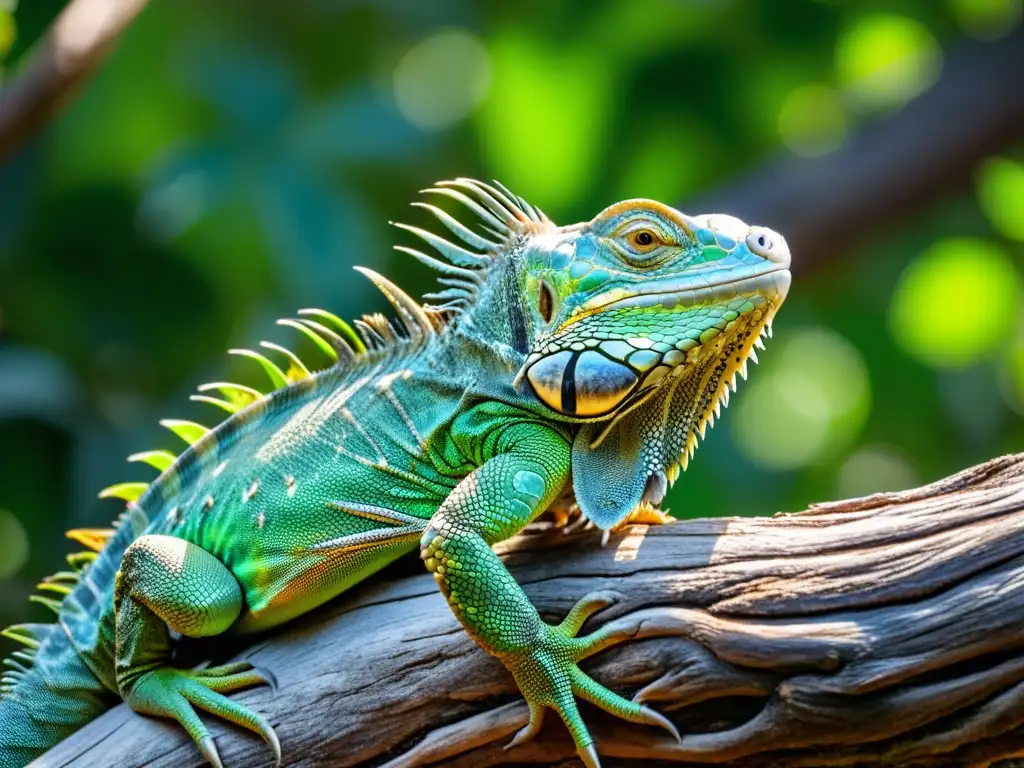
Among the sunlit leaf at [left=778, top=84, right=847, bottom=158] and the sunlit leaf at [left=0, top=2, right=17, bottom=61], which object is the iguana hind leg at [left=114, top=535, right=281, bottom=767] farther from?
the sunlit leaf at [left=778, top=84, right=847, bottom=158]

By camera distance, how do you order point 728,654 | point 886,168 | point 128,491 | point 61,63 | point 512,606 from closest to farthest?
point 728,654 < point 512,606 < point 128,491 < point 61,63 < point 886,168

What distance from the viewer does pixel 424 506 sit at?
3.89 metres

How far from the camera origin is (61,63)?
6414 millimetres

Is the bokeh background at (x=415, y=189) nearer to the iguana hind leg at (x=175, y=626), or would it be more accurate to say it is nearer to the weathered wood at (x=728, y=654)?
the iguana hind leg at (x=175, y=626)

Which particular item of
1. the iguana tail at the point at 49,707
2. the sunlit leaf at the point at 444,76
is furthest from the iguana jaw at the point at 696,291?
the sunlit leaf at the point at 444,76

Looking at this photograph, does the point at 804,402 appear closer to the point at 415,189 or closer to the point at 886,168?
the point at 886,168

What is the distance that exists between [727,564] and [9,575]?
7.68m

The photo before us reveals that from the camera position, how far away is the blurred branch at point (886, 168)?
9.86 m

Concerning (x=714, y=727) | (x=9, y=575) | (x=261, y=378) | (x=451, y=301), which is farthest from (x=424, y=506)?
→ (x=9, y=575)

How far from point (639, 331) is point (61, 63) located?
4.57 meters

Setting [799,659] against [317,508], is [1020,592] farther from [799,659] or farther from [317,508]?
[317,508]

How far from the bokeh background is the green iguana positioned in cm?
508

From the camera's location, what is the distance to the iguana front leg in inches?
133

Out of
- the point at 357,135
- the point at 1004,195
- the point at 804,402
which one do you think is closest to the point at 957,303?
the point at 1004,195
